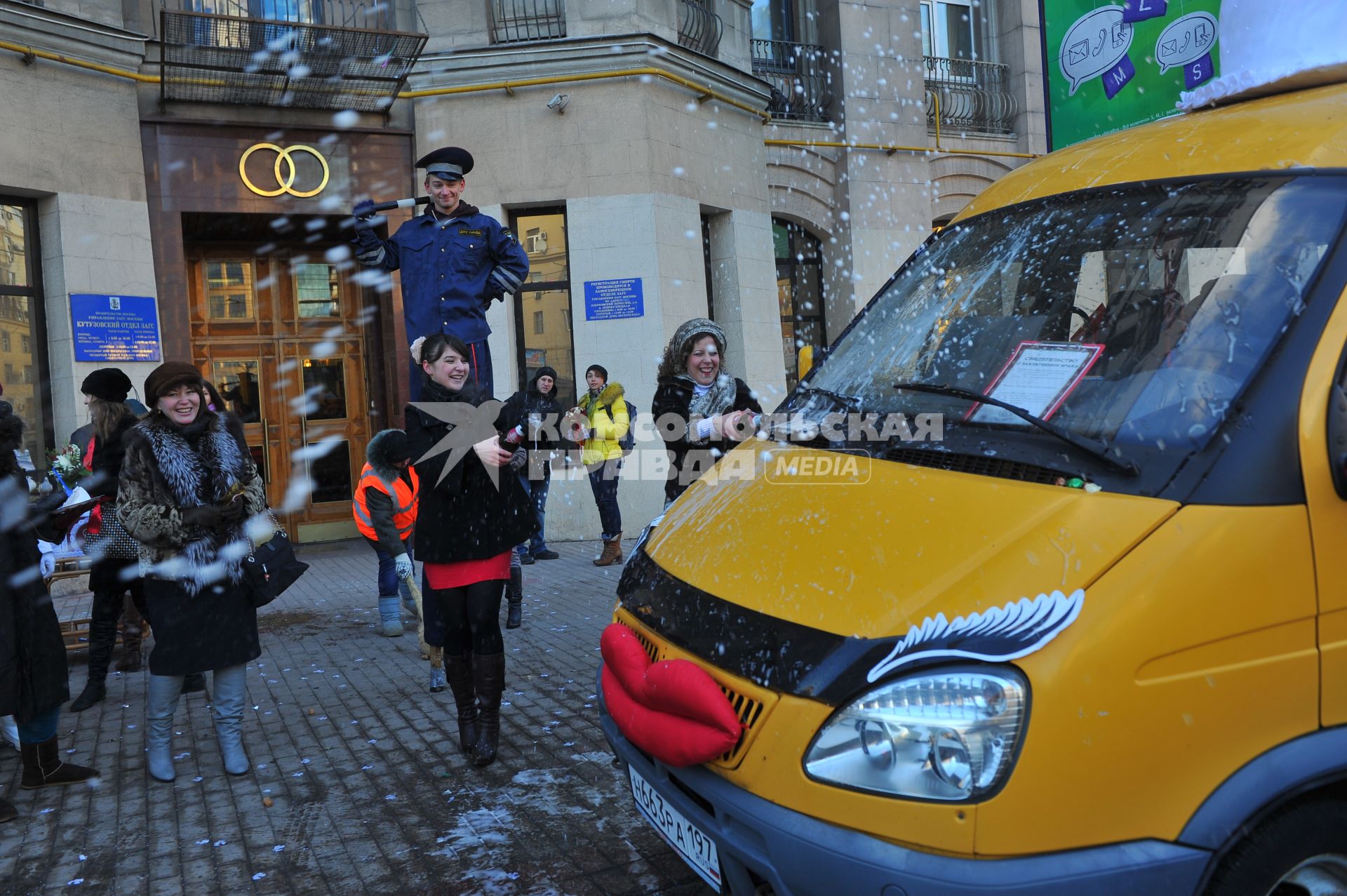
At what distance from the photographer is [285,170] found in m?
11.9

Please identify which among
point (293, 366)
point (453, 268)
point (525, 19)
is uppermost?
point (525, 19)

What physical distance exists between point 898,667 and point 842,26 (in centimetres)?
1529

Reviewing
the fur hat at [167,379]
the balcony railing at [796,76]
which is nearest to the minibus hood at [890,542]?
the fur hat at [167,379]

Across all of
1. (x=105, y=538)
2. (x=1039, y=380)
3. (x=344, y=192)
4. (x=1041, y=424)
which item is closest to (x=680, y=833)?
(x=1041, y=424)

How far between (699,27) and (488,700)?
11.2m

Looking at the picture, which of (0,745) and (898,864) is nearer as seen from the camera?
(898,864)

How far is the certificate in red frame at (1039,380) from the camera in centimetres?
261

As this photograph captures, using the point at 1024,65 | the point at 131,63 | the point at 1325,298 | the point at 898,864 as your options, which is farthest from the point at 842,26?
the point at 898,864

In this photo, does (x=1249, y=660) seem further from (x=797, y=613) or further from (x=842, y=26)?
(x=842, y=26)

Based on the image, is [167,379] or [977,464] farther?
[167,379]

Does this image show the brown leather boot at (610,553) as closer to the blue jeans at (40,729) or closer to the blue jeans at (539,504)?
the blue jeans at (539,504)

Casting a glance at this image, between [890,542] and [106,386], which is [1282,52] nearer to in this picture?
[890,542]

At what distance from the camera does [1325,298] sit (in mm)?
2332

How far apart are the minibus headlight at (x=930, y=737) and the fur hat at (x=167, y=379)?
3.72m
